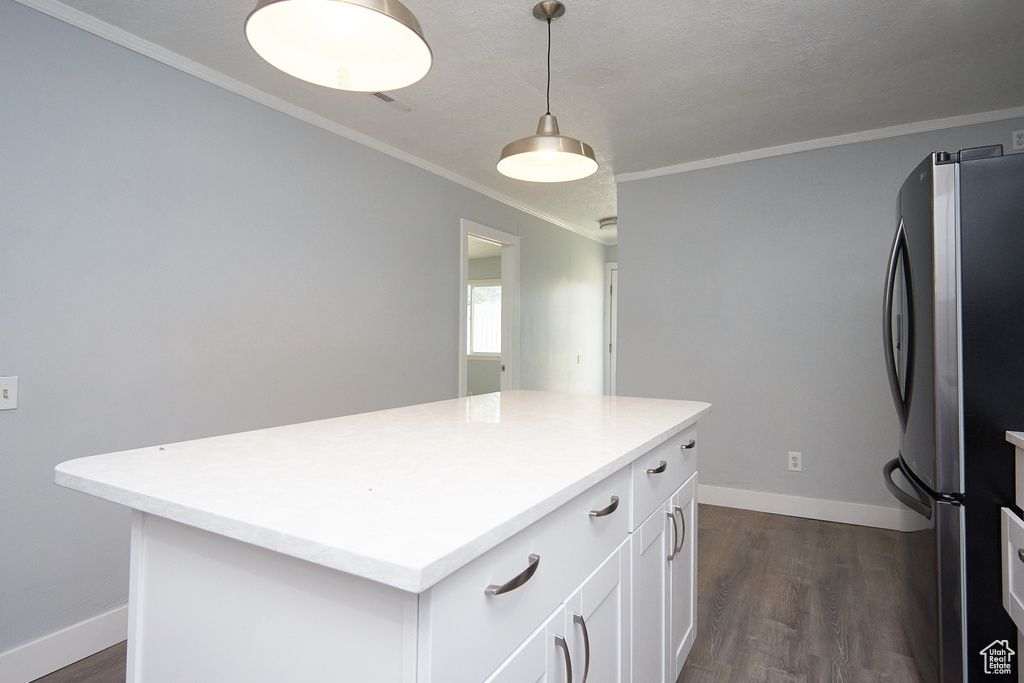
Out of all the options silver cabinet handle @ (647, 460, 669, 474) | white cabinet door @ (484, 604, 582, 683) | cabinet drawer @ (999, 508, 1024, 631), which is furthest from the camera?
silver cabinet handle @ (647, 460, 669, 474)

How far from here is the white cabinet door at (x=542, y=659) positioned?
29.7 inches

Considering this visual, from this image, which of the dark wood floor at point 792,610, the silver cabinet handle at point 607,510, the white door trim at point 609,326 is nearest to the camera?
the silver cabinet handle at point 607,510

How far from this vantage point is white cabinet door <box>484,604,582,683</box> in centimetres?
76

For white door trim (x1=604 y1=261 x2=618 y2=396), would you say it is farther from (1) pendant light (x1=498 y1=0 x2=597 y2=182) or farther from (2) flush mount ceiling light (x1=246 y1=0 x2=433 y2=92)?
(2) flush mount ceiling light (x1=246 y1=0 x2=433 y2=92)

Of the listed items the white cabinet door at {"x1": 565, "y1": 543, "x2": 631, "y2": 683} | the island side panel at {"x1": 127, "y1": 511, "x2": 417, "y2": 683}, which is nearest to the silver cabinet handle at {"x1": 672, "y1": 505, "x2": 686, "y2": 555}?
the white cabinet door at {"x1": 565, "y1": 543, "x2": 631, "y2": 683}

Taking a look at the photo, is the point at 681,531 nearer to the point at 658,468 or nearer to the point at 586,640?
the point at 658,468

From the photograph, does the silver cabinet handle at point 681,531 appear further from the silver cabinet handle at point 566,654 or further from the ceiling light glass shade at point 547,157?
the ceiling light glass shade at point 547,157

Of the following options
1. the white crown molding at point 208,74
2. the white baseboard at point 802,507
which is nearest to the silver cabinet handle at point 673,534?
the white baseboard at point 802,507

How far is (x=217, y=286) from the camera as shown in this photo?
2.42 m

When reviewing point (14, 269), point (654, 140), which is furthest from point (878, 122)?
point (14, 269)

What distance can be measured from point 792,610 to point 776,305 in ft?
6.41

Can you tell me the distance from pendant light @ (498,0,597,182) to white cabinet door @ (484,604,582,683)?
1.35 metres

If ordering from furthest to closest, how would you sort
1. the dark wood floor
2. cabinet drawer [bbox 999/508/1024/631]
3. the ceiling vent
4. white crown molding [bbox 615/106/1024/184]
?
white crown molding [bbox 615/106/1024/184] < the ceiling vent < the dark wood floor < cabinet drawer [bbox 999/508/1024/631]

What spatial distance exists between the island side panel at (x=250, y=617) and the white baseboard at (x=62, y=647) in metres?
1.41
